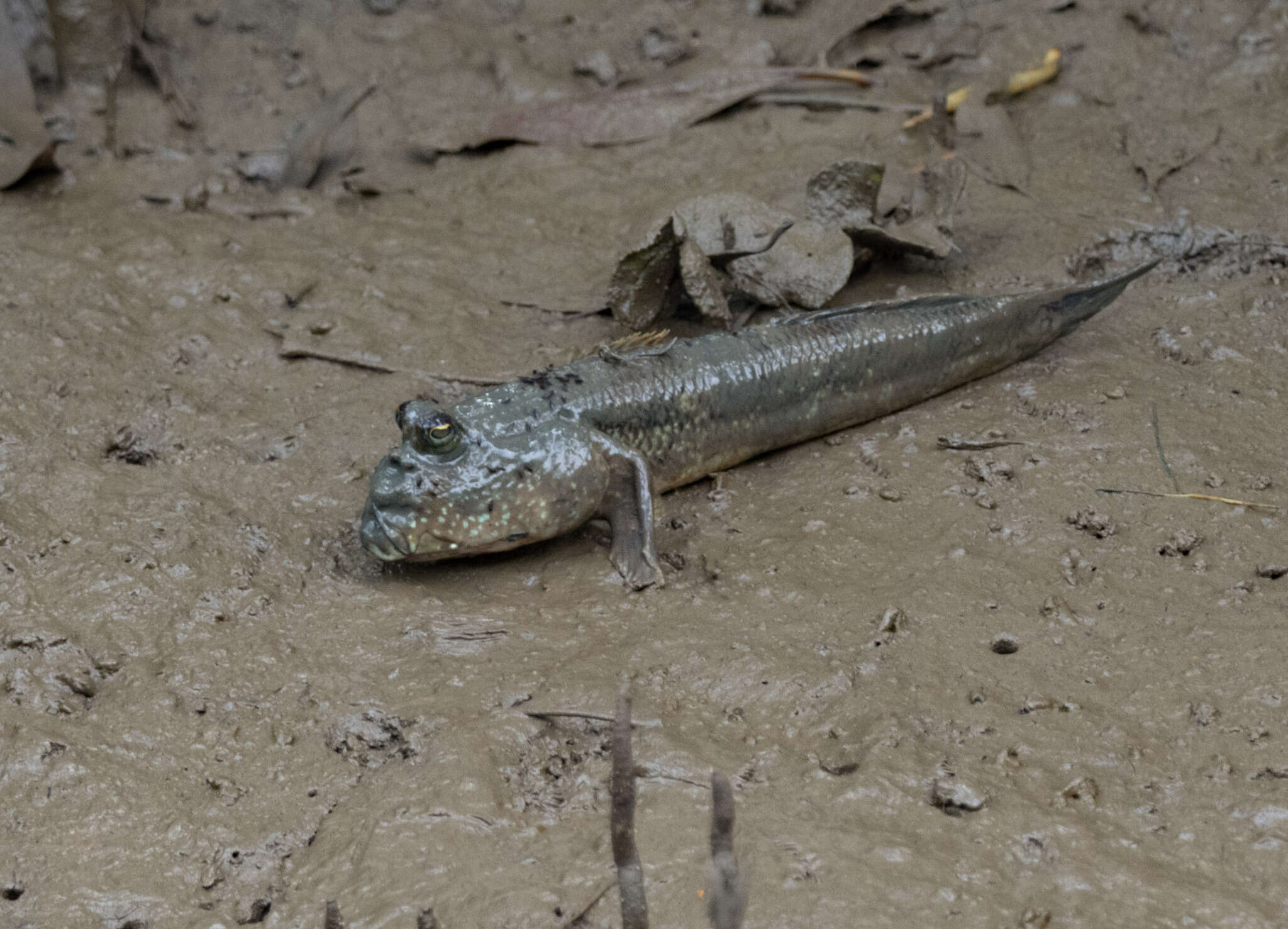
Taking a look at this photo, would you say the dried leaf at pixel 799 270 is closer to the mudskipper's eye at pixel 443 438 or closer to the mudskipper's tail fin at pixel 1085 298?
the mudskipper's tail fin at pixel 1085 298

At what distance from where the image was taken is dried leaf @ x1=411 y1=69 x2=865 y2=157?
534 centimetres

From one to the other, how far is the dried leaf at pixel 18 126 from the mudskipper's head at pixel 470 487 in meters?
2.97

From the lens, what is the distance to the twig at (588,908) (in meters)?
2.07

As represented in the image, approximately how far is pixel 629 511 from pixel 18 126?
3.68 meters

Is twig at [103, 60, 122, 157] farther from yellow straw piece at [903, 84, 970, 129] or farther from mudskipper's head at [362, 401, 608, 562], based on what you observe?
Answer: yellow straw piece at [903, 84, 970, 129]

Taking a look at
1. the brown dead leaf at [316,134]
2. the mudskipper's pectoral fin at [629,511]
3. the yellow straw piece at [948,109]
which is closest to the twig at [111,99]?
the brown dead leaf at [316,134]

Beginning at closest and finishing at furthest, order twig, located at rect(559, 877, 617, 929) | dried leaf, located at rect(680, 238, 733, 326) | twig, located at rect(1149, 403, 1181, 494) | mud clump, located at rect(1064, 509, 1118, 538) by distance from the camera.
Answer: twig, located at rect(559, 877, 617, 929) → mud clump, located at rect(1064, 509, 1118, 538) → twig, located at rect(1149, 403, 1181, 494) → dried leaf, located at rect(680, 238, 733, 326)

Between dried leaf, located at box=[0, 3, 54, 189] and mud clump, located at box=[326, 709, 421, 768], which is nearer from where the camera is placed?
mud clump, located at box=[326, 709, 421, 768]

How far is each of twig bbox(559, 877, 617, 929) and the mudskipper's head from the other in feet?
3.96

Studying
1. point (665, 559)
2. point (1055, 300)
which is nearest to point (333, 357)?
point (665, 559)

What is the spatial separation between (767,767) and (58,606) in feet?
6.26

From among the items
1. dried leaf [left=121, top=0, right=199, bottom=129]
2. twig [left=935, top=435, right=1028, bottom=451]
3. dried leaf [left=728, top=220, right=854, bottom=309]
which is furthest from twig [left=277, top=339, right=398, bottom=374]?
dried leaf [left=121, top=0, right=199, bottom=129]

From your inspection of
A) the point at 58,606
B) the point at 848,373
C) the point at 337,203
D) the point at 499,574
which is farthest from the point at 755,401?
the point at 337,203

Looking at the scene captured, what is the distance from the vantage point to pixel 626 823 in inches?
64.1
